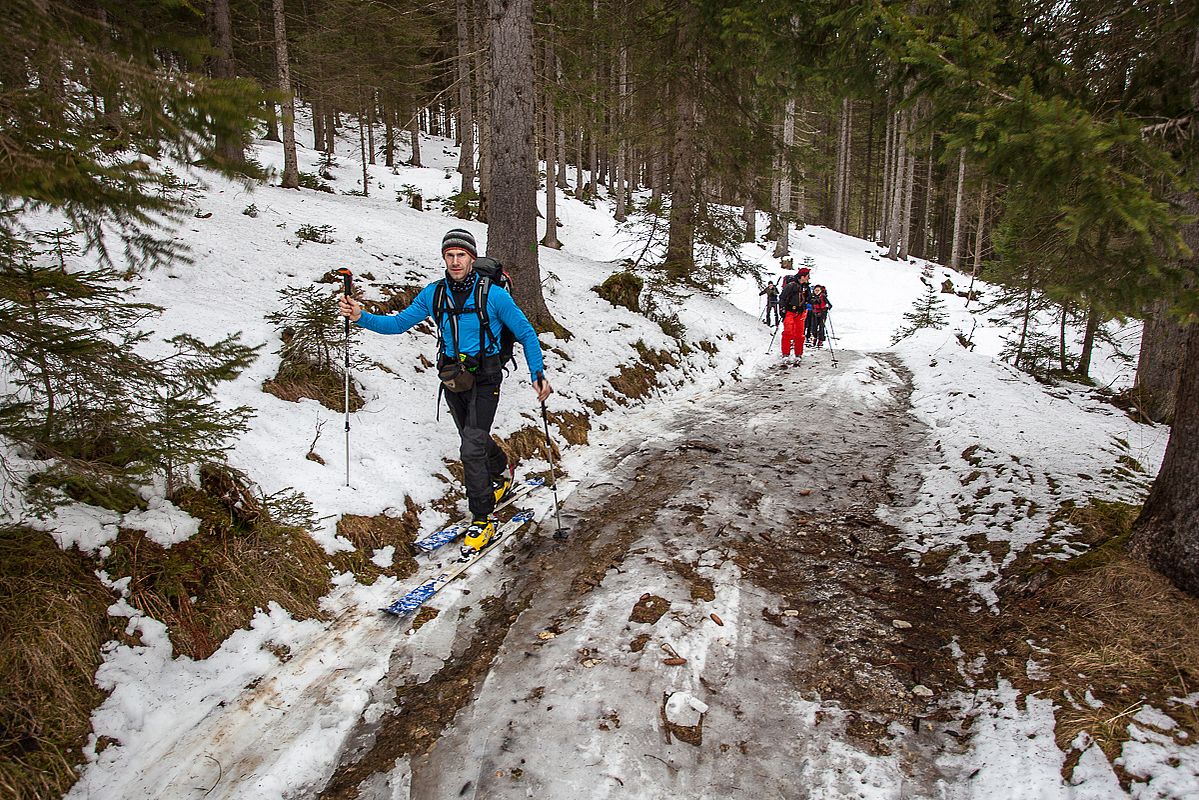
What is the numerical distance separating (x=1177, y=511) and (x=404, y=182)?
104 feet

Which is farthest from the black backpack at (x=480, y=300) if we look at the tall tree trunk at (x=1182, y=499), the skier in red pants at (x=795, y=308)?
the skier in red pants at (x=795, y=308)

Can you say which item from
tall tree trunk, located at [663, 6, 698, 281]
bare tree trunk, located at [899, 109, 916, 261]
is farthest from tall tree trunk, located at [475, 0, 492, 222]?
bare tree trunk, located at [899, 109, 916, 261]

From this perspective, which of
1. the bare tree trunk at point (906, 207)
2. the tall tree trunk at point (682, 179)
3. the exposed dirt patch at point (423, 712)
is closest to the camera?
the exposed dirt patch at point (423, 712)

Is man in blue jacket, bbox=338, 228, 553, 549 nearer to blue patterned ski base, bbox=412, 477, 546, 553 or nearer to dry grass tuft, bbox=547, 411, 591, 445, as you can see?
blue patterned ski base, bbox=412, 477, 546, 553

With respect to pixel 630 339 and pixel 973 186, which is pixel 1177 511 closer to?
pixel 973 186

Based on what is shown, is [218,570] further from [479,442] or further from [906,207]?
[906,207]

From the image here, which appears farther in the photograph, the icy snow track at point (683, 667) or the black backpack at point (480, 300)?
the black backpack at point (480, 300)

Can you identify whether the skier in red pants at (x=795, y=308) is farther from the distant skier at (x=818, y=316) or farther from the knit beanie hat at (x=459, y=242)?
the knit beanie hat at (x=459, y=242)

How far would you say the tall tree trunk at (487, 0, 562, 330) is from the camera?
827 centimetres

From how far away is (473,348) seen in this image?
5379 mm

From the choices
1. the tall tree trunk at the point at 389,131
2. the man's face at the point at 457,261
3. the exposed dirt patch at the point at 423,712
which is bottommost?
the exposed dirt patch at the point at 423,712

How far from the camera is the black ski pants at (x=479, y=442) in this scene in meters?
5.41

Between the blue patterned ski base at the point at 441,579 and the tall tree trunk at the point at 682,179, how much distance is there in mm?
11053

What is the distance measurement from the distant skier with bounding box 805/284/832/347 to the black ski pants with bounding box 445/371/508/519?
11.8 meters
